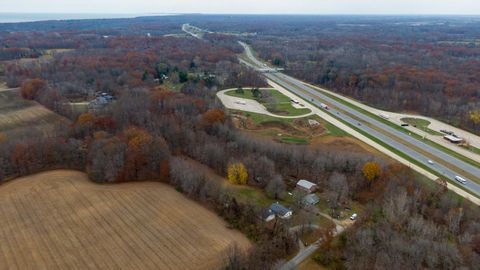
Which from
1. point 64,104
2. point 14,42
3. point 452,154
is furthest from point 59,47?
point 452,154

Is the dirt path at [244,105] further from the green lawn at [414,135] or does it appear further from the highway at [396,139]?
the green lawn at [414,135]

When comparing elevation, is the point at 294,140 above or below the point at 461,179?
below

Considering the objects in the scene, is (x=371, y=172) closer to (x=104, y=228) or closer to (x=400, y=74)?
(x=104, y=228)

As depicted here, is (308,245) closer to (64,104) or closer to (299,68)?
(64,104)

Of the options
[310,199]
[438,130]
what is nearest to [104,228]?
[310,199]

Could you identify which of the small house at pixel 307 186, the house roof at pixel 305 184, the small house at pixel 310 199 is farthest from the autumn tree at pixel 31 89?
the small house at pixel 310 199

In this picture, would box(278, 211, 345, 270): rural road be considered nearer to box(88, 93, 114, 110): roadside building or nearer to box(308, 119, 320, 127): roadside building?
box(308, 119, 320, 127): roadside building

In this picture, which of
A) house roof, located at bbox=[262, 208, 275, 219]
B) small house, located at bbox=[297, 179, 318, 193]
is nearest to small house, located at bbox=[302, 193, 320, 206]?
small house, located at bbox=[297, 179, 318, 193]
